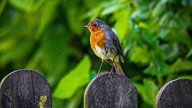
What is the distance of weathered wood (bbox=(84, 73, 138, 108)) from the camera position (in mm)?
3027

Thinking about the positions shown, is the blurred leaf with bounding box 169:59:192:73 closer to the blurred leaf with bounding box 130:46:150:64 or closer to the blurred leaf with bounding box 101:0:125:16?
the blurred leaf with bounding box 130:46:150:64

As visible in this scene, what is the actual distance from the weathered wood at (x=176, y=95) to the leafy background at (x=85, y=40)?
3.76 feet

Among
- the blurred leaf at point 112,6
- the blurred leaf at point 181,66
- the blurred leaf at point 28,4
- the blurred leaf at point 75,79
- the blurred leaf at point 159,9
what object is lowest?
the blurred leaf at point 181,66

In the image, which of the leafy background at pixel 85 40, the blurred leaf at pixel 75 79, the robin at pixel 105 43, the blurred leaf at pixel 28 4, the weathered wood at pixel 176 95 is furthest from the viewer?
the blurred leaf at pixel 28 4

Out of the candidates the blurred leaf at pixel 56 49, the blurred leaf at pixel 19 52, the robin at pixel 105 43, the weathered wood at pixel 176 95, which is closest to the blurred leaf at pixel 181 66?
the robin at pixel 105 43

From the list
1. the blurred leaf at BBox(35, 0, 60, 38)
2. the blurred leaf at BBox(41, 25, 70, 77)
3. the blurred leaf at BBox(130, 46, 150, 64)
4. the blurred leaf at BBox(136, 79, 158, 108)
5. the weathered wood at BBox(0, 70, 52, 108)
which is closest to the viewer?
the weathered wood at BBox(0, 70, 52, 108)

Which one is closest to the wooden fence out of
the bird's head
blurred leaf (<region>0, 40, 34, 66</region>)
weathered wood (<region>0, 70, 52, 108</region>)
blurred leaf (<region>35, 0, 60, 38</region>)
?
weathered wood (<region>0, 70, 52, 108</region>)

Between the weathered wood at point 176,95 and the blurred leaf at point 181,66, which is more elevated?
the weathered wood at point 176,95

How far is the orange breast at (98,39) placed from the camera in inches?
153

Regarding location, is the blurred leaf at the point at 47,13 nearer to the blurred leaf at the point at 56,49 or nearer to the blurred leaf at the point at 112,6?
the blurred leaf at the point at 56,49

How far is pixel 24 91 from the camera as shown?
2996 millimetres

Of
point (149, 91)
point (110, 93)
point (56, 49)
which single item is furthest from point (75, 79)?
point (56, 49)

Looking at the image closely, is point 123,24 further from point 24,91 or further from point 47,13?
point 24,91

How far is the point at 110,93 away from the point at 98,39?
0.89 metres
